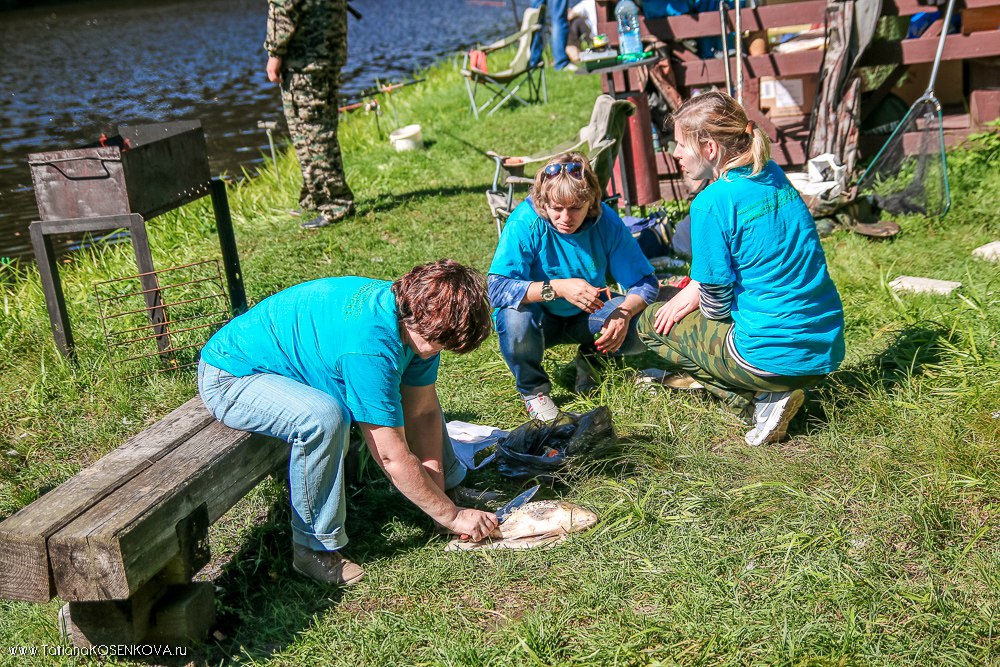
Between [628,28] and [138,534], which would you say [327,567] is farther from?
[628,28]

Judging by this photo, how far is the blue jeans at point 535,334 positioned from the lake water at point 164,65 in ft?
19.9

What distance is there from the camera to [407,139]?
9.50 m

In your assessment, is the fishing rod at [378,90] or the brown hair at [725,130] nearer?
the brown hair at [725,130]

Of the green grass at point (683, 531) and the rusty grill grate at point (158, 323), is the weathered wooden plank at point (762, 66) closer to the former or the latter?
the green grass at point (683, 531)

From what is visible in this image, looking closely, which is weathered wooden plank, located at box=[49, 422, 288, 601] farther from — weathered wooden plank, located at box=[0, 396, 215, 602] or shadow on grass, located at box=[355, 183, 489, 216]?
→ shadow on grass, located at box=[355, 183, 489, 216]

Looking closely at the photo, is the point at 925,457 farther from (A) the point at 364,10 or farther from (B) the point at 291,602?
(A) the point at 364,10

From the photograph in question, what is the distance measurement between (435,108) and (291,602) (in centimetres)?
918

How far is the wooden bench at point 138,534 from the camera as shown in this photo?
99.6 inches

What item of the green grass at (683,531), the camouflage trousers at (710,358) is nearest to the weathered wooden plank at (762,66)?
the green grass at (683,531)

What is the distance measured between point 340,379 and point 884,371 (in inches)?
91.4

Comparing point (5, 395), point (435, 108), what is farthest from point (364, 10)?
point (5, 395)

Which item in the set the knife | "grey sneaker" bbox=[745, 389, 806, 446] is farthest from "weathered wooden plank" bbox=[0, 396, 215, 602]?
"grey sneaker" bbox=[745, 389, 806, 446]

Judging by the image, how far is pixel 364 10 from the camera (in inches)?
1072

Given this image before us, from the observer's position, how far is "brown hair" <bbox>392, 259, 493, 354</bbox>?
108 inches
